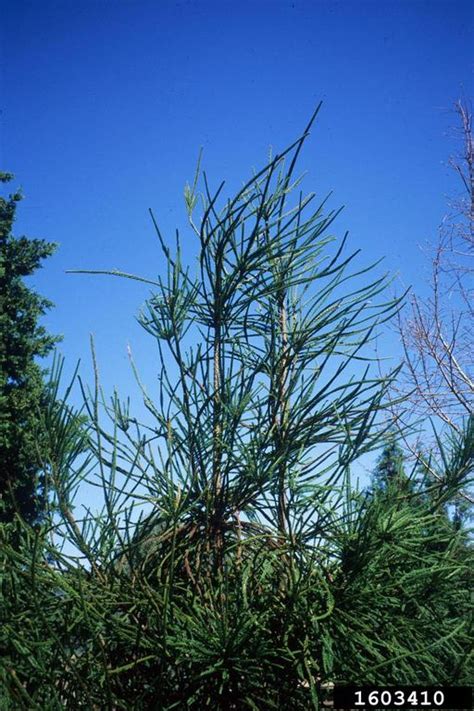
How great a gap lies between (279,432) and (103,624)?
0.74 meters

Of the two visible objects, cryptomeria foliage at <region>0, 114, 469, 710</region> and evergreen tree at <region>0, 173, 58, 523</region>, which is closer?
cryptomeria foliage at <region>0, 114, 469, 710</region>

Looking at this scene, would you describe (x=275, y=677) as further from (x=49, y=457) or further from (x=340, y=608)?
(x=49, y=457)

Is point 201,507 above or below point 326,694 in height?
above

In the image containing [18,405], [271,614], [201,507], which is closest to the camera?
[271,614]

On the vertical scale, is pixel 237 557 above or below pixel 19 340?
below

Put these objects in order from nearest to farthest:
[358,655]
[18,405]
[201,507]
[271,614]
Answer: [358,655] → [271,614] → [201,507] → [18,405]

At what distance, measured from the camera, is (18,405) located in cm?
1370

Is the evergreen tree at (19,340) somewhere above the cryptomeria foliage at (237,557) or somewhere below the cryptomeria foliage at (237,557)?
above

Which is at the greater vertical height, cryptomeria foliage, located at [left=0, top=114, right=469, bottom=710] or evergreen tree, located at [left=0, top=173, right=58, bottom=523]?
evergreen tree, located at [left=0, top=173, right=58, bottom=523]

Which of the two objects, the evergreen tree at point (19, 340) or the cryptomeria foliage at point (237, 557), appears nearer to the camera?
the cryptomeria foliage at point (237, 557)

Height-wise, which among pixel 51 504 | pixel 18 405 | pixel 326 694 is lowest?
pixel 326 694

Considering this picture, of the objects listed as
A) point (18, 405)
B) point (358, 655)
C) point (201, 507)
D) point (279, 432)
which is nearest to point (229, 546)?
point (201, 507)

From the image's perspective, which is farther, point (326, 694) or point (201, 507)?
point (201, 507)

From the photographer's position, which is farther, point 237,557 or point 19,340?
point 19,340
